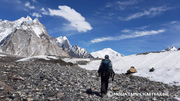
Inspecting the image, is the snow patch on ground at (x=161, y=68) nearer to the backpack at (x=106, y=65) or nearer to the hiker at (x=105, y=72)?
the hiker at (x=105, y=72)

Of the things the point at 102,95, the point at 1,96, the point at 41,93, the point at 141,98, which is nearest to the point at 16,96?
the point at 1,96

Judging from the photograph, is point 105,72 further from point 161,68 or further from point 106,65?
point 161,68

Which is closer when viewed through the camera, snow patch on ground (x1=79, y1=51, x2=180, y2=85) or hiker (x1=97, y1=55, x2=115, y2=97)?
hiker (x1=97, y1=55, x2=115, y2=97)

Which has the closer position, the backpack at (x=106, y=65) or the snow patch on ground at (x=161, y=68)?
the backpack at (x=106, y=65)

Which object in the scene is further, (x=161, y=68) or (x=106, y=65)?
(x=161, y=68)

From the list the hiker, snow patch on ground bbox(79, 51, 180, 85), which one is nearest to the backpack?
the hiker

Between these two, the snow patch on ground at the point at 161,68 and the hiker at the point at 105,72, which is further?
the snow patch on ground at the point at 161,68

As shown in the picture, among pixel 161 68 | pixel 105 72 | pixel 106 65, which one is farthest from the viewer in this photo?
pixel 161 68

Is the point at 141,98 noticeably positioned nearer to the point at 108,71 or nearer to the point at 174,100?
the point at 174,100

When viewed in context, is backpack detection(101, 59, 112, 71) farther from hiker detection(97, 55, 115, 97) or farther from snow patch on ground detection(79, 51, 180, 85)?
snow patch on ground detection(79, 51, 180, 85)

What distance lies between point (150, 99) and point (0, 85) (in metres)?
10.6

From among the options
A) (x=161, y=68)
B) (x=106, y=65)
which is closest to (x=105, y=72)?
(x=106, y=65)

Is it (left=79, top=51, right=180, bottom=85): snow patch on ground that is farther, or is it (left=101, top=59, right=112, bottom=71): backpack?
(left=79, top=51, right=180, bottom=85): snow patch on ground

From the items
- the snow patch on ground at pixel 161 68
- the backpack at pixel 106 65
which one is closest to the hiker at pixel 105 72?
the backpack at pixel 106 65
